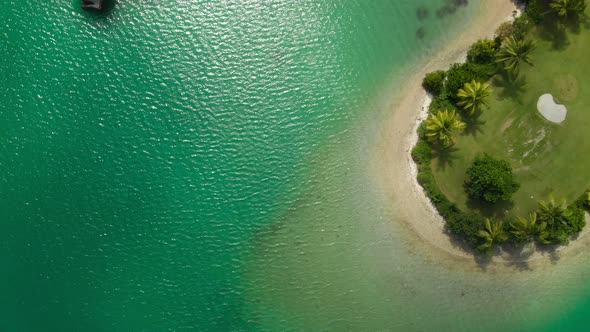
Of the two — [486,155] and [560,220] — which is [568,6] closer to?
[486,155]

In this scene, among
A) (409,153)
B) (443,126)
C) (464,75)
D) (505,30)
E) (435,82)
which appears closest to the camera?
(443,126)

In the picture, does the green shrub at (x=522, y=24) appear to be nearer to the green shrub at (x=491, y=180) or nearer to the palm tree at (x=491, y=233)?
the green shrub at (x=491, y=180)

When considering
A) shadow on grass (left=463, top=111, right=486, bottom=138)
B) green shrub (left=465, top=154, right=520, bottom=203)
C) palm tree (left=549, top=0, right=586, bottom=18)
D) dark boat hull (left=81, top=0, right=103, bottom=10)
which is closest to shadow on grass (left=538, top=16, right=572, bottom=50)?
palm tree (left=549, top=0, right=586, bottom=18)

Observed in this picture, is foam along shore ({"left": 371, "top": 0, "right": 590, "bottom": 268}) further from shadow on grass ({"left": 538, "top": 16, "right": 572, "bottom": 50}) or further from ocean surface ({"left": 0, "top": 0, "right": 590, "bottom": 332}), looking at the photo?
shadow on grass ({"left": 538, "top": 16, "right": 572, "bottom": 50})

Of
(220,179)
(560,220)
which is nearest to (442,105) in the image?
(560,220)

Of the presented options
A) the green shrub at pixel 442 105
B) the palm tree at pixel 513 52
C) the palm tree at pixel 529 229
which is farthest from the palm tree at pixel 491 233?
the palm tree at pixel 513 52

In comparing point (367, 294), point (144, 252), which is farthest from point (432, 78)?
point (144, 252)

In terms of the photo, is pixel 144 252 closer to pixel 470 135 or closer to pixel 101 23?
pixel 101 23
